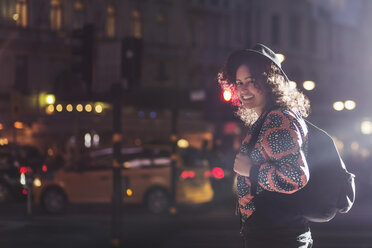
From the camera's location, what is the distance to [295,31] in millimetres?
54156

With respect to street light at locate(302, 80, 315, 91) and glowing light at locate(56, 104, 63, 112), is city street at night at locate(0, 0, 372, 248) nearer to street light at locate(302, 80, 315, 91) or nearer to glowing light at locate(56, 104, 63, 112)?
street light at locate(302, 80, 315, 91)

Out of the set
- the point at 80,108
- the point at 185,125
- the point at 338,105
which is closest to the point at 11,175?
the point at 338,105

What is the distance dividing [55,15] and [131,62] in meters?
29.0

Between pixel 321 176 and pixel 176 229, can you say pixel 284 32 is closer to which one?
pixel 176 229

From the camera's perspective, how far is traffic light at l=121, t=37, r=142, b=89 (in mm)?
11281

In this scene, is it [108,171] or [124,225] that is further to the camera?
[108,171]

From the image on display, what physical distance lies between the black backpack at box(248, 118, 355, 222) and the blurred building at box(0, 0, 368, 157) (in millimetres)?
27155

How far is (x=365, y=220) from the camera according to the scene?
52.4 ft

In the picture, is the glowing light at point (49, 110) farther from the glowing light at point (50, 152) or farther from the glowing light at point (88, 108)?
the glowing light at point (88, 108)

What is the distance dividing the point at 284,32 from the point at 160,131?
15259 mm

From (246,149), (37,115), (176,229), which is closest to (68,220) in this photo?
(176,229)

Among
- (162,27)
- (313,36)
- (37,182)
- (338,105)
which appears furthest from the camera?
(313,36)

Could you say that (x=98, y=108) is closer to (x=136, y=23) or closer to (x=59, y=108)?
(x=59, y=108)

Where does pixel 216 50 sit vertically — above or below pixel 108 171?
above
